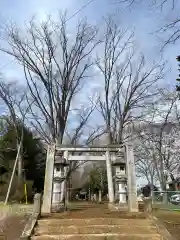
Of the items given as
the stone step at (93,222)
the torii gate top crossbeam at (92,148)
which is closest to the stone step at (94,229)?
the stone step at (93,222)

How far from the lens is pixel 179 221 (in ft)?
35.7

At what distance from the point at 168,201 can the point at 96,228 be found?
7.26m

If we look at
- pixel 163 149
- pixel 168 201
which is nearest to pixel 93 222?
pixel 168 201

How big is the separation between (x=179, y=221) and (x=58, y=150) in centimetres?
657

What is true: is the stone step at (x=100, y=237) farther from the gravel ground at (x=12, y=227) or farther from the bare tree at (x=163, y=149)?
the bare tree at (x=163, y=149)

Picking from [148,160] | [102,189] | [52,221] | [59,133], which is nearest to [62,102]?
[59,133]

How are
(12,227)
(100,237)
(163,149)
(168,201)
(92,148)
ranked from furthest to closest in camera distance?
(163,149) → (168,201) → (92,148) → (12,227) → (100,237)

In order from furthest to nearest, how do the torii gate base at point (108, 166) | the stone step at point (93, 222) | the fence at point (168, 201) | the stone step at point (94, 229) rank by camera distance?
the fence at point (168, 201), the torii gate base at point (108, 166), the stone step at point (93, 222), the stone step at point (94, 229)

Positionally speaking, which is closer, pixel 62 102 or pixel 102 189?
pixel 62 102

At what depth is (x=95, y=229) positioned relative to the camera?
9750mm

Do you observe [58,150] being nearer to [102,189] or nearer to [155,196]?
[155,196]

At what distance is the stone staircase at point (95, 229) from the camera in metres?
9.21

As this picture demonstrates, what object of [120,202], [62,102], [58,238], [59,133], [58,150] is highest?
[62,102]

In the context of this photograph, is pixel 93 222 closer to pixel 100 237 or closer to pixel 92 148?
pixel 100 237
